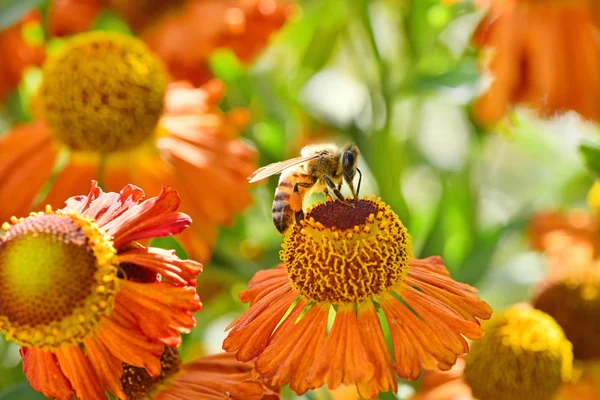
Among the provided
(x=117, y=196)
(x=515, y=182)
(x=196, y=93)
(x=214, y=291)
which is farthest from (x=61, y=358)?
(x=515, y=182)

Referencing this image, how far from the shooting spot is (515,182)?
2.40 metres

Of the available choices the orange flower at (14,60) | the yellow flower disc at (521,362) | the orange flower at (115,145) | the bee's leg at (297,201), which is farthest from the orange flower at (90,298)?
the orange flower at (14,60)

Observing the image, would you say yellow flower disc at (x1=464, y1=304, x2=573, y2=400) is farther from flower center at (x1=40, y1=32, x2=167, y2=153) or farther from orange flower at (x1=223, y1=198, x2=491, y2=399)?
flower center at (x1=40, y1=32, x2=167, y2=153)

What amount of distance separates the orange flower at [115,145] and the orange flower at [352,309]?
0.41 m

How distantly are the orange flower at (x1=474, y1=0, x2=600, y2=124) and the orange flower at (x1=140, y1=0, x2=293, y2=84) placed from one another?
41cm

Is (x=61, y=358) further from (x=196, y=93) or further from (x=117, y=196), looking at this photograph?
(x=196, y=93)

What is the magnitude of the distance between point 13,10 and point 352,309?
2.30 feet

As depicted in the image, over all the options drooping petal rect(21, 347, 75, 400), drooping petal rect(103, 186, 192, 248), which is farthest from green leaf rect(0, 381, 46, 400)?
drooping petal rect(103, 186, 192, 248)

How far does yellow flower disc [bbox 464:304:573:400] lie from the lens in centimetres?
91

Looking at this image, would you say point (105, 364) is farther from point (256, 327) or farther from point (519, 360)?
point (519, 360)

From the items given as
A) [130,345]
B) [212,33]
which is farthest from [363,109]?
[130,345]

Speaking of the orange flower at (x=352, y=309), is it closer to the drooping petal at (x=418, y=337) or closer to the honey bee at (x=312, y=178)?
the drooping petal at (x=418, y=337)

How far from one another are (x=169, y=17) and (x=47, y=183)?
50 cm

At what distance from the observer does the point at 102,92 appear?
127 centimetres
